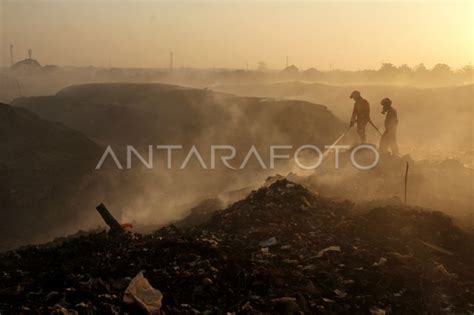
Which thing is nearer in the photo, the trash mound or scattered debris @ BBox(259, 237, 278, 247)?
the trash mound

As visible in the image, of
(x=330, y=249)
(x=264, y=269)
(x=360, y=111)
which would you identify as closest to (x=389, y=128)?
(x=360, y=111)

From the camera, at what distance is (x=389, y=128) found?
13438 mm

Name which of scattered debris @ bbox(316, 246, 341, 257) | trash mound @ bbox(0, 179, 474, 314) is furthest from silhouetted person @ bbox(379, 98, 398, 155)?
scattered debris @ bbox(316, 246, 341, 257)

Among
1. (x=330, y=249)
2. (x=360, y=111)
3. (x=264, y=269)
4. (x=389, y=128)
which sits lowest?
(x=330, y=249)

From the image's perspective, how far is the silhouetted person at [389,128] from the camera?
13258mm

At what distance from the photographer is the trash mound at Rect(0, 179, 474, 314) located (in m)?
5.70

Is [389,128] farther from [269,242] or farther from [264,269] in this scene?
[264,269]

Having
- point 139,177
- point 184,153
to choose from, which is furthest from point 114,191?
point 184,153

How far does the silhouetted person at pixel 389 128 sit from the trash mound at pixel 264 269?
4.36 metres

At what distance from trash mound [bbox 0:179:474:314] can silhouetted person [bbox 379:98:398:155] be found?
4.36 m

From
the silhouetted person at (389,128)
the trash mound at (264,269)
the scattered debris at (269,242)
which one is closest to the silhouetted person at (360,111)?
the silhouetted person at (389,128)

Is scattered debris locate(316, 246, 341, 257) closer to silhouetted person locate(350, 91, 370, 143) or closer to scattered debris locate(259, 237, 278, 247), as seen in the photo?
scattered debris locate(259, 237, 278, 247)

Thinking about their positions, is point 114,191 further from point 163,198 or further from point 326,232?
point 326,232

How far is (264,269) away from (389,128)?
7.95 meters
